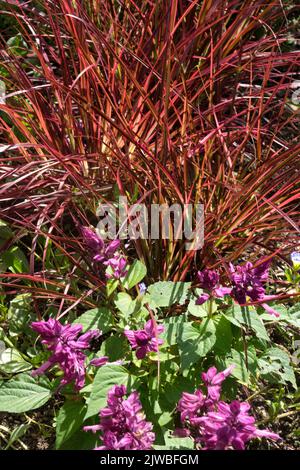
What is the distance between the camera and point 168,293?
1342mm

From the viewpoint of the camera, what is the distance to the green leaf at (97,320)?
1.30 m

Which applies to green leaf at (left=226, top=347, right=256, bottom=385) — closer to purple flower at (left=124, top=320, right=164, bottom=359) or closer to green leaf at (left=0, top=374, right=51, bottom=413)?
purple flower at (left=124, top=320, right=164, bottom=359)

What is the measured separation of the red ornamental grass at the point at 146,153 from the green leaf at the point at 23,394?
22 cm

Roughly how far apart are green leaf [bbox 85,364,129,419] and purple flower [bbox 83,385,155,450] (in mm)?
54

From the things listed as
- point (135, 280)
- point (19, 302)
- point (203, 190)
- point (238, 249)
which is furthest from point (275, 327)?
point (19, 302)

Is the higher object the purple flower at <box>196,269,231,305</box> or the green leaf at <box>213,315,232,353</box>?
the purple flower at <box>196,269,231,305</box>

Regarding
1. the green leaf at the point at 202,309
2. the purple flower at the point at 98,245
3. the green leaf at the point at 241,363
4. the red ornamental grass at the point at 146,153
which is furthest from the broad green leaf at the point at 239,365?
the purple flower at the point at 98,245

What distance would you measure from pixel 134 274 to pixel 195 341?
0.21 metres

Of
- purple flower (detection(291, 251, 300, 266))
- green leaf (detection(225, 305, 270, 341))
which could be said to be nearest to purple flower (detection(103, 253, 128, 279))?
green leaf (detection(225, 305, 270, 341))

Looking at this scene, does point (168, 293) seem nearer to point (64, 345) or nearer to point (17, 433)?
point (64, 345)

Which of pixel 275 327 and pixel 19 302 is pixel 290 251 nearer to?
pixel 275 327

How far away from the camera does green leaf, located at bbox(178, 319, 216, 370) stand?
1.22 m

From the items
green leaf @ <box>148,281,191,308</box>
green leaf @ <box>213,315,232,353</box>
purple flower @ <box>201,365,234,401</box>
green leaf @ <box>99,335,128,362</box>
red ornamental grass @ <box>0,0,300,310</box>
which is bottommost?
purple flower @ <box>201,365,234,401</box>

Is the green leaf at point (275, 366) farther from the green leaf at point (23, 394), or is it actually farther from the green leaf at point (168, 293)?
the green leaf at point (23, 394)
